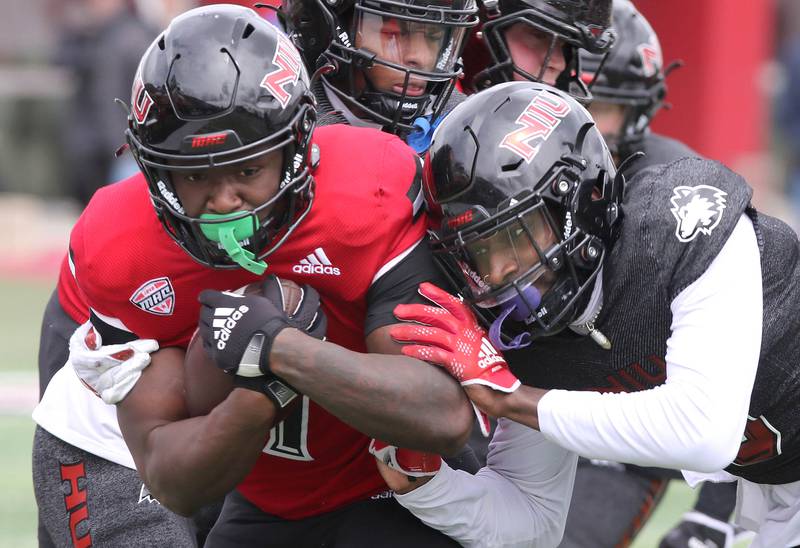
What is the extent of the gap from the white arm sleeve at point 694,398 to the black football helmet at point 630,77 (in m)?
1.99

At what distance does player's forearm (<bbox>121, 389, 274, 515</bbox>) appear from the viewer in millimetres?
3090

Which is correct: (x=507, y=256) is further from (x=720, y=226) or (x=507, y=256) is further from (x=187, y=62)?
(x=187, y=62)

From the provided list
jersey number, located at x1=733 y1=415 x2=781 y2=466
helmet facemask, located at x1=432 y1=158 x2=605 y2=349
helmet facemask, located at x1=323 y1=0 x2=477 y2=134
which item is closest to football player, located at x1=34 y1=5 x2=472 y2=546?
helmet facemask, located at x1=432 y1=158 x2=605 y2=349

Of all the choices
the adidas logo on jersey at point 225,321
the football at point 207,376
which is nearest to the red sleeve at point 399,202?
the football at point 207,376

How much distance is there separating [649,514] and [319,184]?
212cm

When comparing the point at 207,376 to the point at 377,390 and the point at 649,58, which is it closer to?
the point at 377,390

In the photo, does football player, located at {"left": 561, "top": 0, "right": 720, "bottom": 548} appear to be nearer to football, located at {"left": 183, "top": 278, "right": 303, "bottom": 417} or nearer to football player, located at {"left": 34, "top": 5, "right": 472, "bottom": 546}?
football player, located at {"left": 34, "top": 5, "right": 472, "bottom": 546}

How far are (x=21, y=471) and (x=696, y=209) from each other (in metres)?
4.32

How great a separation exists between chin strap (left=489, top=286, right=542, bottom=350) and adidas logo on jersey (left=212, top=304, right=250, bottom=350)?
0.64 metres

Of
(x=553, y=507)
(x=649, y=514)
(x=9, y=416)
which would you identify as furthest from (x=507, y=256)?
(x=9, y=416)

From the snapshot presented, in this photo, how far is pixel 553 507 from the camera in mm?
3596

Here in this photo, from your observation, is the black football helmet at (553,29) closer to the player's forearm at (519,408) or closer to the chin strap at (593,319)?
the chin strap at (593,319)

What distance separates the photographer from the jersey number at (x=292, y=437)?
3520 millimetres

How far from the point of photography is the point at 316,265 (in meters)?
3.28
